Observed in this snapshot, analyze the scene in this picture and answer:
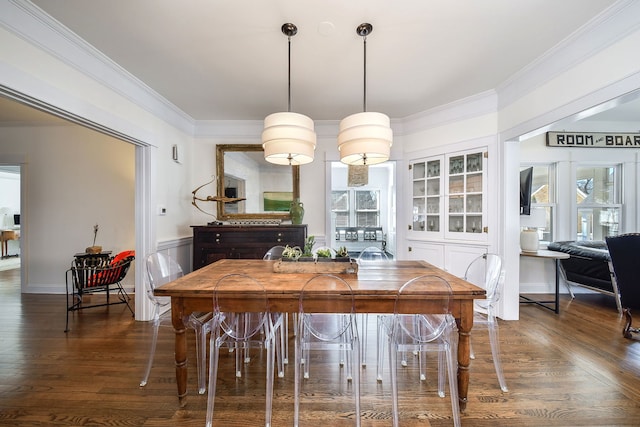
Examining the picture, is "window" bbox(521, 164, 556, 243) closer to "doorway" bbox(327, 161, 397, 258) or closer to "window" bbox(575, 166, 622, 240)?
"window" bbox(575, 166, 622, 240)

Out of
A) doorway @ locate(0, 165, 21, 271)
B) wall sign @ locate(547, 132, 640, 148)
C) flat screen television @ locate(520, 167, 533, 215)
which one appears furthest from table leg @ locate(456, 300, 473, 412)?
doorway @ locate(0, 165, 21, 271)

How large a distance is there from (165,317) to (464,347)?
7.39ft

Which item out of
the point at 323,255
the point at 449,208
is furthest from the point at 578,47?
the point at 323,255

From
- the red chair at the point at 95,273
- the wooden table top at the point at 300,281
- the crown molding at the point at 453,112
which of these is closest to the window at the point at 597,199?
the crown molding at the point at 453,112

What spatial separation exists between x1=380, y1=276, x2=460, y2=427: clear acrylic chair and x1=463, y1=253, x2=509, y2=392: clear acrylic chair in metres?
0.40

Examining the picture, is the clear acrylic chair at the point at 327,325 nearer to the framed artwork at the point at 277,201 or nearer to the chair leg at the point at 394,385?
the chair leg at the point at 394,385

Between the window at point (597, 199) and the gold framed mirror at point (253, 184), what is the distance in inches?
180

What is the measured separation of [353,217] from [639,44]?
5697 millimetres

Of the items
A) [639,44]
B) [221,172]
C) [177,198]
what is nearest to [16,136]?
[177,198]

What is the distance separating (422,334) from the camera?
5.89 ft

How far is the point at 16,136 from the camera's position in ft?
13.5

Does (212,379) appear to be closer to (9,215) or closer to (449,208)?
(449,208)

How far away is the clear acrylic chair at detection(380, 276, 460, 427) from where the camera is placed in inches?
61.0

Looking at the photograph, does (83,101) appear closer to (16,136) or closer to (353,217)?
(16,136)
